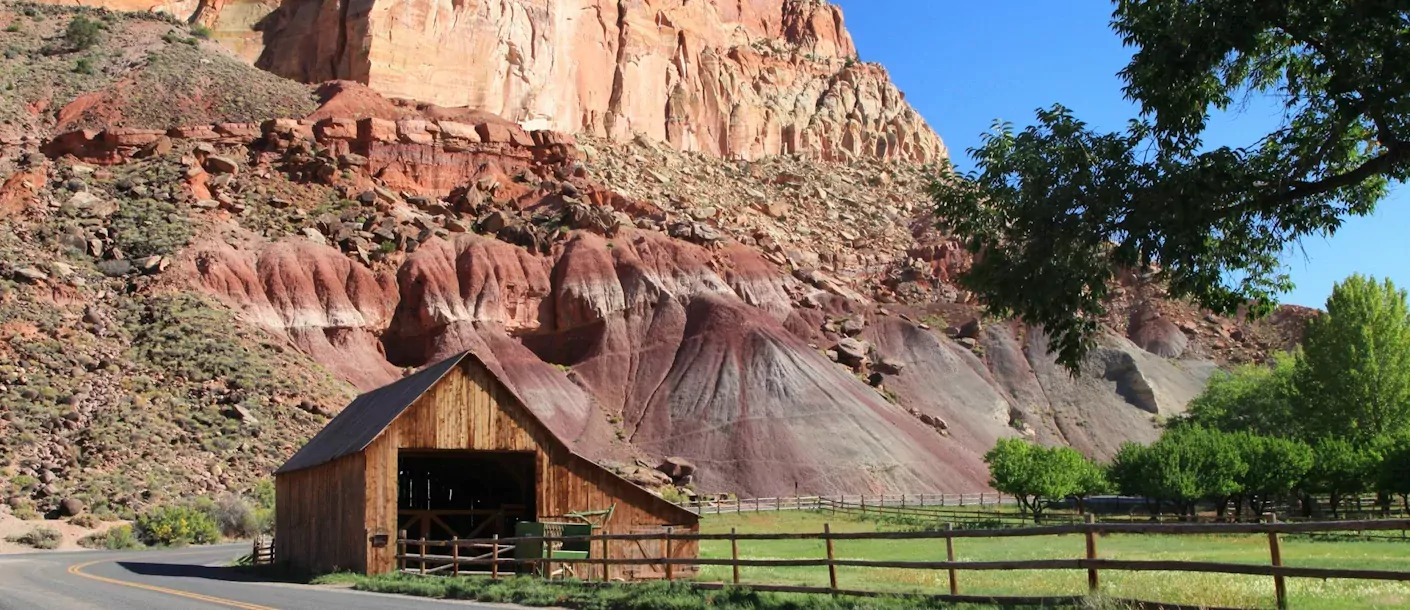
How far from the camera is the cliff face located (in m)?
98.0

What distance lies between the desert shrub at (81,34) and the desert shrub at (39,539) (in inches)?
2410

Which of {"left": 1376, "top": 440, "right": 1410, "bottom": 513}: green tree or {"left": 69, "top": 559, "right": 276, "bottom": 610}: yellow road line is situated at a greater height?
{"left": 1376, "top": 440, "right": 1410, "bottom": 513}: green tree

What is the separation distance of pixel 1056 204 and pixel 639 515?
1707cm

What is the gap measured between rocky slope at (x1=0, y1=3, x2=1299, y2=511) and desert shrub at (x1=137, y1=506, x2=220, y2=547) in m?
2.58

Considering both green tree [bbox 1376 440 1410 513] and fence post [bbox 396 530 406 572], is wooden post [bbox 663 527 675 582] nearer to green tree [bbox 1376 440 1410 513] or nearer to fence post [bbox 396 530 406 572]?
fence post [bbox 396 530 406 572]

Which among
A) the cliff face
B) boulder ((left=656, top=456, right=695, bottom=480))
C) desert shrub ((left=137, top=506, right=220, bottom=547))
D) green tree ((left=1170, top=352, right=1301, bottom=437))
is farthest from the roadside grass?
the cliff face

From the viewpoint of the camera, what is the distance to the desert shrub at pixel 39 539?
43906 millimetres

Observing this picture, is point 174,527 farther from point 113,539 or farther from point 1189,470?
point 1189,470

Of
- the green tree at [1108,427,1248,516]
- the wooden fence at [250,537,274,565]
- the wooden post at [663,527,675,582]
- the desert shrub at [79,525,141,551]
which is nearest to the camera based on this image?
the wooden post at [663,527,675,582]

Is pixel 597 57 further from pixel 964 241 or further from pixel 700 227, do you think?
pixel 964 241

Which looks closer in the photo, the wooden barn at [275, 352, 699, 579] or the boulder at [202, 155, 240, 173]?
the wooden barn at [275, 352, 699, 579]

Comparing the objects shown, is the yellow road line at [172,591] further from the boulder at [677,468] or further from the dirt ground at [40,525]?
the boulder at [677,468]

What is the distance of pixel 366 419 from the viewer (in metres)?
30.0

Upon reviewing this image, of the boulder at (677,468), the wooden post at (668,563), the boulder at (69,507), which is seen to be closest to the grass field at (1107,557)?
the wooden post at (668,563)
